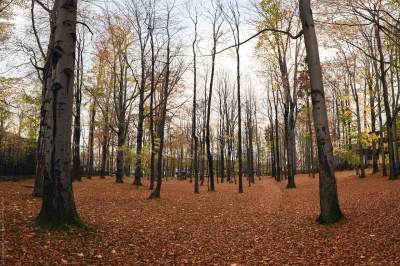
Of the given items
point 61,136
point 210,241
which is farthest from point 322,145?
point 61,136

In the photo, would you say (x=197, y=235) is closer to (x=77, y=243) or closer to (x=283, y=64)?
(x=77, y=243)

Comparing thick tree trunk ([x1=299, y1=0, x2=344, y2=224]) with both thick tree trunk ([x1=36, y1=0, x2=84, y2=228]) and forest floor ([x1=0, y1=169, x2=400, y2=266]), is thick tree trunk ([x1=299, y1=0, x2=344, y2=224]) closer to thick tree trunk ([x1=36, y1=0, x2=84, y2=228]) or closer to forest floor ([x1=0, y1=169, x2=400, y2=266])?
forest floor ([x1=0, y1=169, x2=400, y2=266])

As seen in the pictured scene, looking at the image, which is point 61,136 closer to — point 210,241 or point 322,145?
point 210,241

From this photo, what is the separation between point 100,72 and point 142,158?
10.3 m

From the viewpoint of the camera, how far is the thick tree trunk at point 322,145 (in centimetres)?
704

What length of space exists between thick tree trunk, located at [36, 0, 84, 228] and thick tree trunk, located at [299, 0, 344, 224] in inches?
241

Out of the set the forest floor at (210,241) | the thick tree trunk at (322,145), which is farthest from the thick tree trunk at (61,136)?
the thick tree trunk at (322,145)

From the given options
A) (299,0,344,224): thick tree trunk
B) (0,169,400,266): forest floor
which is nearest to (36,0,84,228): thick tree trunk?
(0,169,400,266): forest floor

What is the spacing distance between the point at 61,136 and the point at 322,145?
6.50 meters

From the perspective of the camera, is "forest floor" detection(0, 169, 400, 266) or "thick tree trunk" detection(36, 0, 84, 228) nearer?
"forest floor" detection(0, 169, 400, 266)

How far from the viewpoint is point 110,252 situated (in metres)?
4.86

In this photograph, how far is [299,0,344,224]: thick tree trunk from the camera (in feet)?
23.1

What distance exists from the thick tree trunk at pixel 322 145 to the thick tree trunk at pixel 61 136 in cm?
612

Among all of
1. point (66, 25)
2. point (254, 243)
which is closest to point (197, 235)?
point (254, 243)
